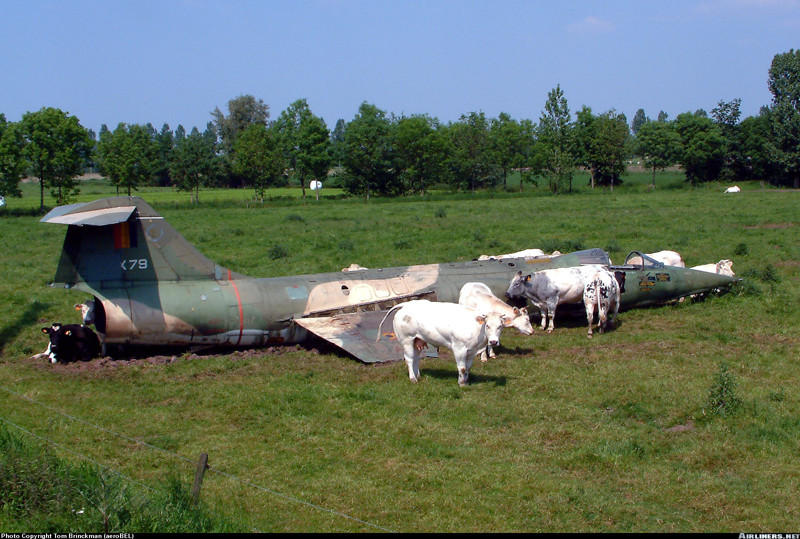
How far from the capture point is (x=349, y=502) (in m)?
9.02

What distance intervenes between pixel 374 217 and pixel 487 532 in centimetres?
3700

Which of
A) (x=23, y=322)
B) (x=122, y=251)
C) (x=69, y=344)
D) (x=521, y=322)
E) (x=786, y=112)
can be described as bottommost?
(x=23, y=322)

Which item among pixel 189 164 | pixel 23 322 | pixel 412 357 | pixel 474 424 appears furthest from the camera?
pixel 189 164

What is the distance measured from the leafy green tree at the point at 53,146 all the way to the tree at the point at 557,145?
45452 millimetres

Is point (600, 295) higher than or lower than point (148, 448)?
higher

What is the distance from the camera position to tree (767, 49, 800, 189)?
70.4 meters

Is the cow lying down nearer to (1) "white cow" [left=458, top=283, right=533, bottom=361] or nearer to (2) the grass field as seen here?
(2) the grass field

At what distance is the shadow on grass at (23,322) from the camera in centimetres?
1789

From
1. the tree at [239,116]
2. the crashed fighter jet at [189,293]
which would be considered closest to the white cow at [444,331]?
the crashed fighter jet at [189,293]

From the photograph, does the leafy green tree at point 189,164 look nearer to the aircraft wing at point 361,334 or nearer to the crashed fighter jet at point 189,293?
the crashed fighter jet at point 189,293

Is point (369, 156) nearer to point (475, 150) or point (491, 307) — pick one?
point (475, 150)

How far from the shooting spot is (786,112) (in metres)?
71.4

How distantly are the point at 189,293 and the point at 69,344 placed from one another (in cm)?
284

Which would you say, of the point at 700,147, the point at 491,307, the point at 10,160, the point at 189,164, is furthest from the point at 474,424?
the point at 700,147
